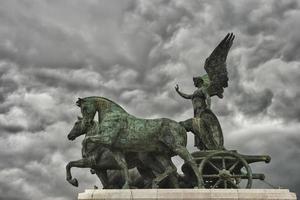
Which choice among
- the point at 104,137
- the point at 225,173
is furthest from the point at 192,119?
the point at 104,137

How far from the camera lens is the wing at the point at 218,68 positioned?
16.8m

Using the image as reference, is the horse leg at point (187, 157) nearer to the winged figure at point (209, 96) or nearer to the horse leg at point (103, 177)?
the winged figure at point (209, 96)

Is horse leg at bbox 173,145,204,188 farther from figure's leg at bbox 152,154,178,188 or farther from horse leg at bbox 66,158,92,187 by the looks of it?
horse leg at bbox 66,158,92,187

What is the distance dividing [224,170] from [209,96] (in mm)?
2920

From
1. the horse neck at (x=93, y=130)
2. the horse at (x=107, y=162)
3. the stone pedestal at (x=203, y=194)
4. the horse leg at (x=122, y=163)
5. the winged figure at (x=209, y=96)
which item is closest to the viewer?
the stone pedestal at (x=203, y=194)

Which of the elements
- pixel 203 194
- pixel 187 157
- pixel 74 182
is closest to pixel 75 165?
pixel 74 182

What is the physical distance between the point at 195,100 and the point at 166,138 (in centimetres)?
237

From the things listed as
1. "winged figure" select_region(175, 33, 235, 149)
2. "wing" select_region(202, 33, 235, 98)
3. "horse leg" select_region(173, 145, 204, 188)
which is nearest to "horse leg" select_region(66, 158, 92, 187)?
"horse leg" select_region(173, 145, 204, 188)

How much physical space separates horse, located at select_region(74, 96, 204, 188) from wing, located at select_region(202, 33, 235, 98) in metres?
2.94

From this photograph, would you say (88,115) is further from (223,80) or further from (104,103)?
(223,80)

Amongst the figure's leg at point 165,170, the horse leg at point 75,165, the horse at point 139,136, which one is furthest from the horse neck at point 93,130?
the figure's leg at point 165,170

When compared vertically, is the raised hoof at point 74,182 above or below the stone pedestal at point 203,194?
above

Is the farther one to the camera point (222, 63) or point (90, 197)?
point (222, 63)

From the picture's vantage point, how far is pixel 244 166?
14.4m
